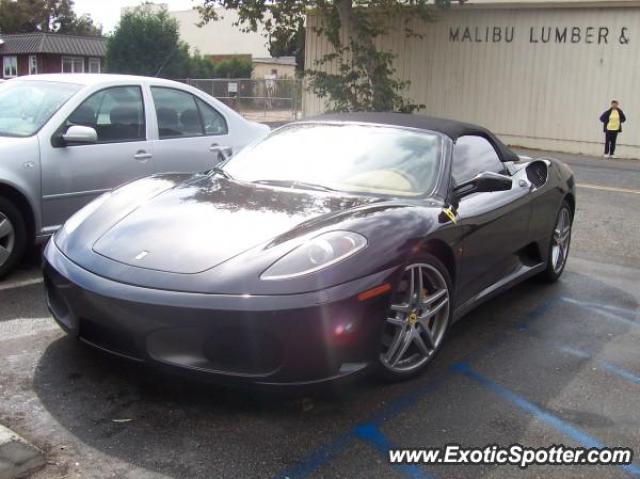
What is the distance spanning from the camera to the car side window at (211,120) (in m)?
6.77

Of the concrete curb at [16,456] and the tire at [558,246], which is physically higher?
the tire at [558,246]

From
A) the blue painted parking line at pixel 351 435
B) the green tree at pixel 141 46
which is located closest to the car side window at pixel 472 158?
the blue painted parking line at pixel 351 435

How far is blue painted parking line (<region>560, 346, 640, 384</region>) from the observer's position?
3926 millimetres

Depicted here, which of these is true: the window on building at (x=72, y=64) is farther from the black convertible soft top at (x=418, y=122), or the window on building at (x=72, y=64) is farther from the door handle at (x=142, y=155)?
the black convertible soft top at (x=418, y=122)

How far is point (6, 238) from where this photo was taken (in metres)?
5.17

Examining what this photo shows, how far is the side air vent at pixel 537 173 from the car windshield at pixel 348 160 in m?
1.16

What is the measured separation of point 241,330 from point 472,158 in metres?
2.40

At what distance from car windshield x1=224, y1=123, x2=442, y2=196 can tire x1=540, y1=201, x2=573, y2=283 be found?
1685 millimetres

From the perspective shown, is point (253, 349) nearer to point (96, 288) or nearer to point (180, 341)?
point (180, 341)

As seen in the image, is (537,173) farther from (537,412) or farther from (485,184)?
(537,412)

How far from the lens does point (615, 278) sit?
606 cm

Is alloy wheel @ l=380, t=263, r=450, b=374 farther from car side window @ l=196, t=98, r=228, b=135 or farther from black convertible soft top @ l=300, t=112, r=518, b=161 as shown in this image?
car side window @ l=196, t=98, r=228, b=135

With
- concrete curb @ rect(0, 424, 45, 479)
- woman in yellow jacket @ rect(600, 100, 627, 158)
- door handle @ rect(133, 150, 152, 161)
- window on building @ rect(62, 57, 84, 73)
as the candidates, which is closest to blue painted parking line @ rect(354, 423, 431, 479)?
concrete curb @ rect(0, 424, 45, 479)

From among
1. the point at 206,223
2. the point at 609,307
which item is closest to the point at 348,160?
the point at 206,223
